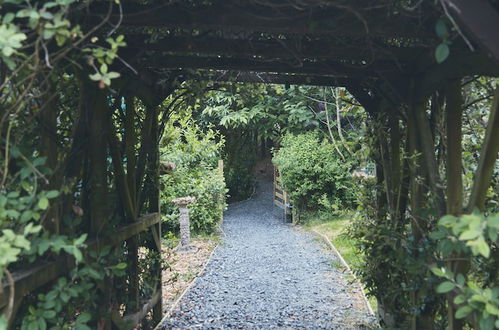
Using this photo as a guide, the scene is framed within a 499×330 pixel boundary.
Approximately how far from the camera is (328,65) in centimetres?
356

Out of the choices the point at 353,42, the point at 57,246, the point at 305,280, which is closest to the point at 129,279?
the point at 57,246

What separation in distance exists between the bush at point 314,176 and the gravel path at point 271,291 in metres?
1.82

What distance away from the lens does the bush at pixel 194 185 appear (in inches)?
396

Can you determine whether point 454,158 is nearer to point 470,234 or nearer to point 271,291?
point 470,234

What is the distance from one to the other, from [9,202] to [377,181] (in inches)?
130

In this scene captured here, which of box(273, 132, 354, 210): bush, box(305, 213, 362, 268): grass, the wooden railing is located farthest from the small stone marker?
the wooden railing

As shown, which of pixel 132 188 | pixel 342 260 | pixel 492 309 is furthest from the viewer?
pixel 342 260

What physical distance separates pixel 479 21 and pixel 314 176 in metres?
10.6

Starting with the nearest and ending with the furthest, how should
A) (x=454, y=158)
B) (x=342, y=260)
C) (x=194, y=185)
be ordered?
(x=454, y=158) → (x=342, y=260) → (x=194, y=185)

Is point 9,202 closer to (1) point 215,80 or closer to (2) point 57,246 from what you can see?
(2) point 57,246

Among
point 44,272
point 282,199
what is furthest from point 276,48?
point 282,199

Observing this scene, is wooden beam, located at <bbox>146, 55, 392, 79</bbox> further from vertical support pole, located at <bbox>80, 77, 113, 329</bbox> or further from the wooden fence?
the wooden fence

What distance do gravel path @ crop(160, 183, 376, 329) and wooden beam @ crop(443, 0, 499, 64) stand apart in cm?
389

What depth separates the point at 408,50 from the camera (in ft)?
9.93
